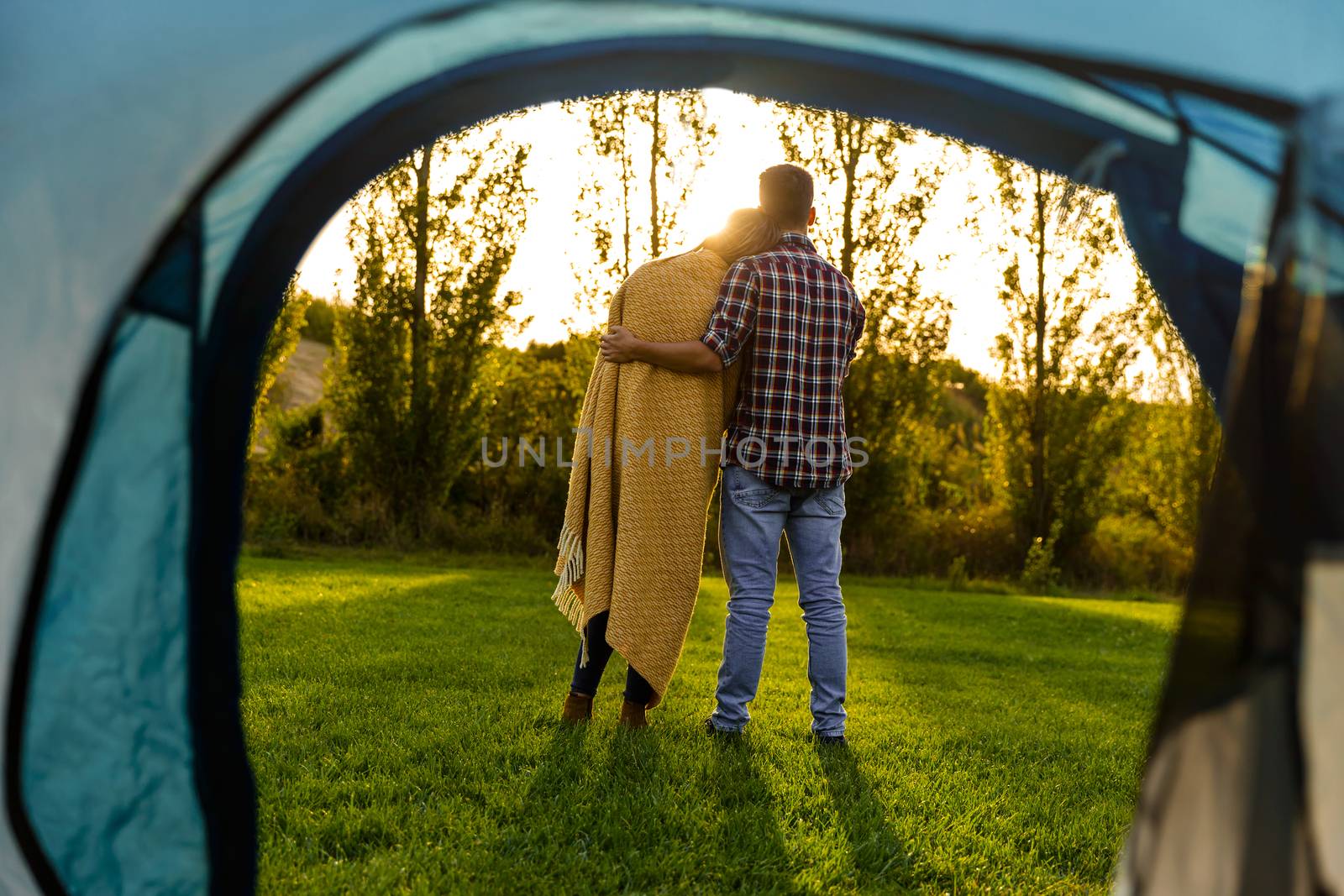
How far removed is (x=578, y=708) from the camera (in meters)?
3.41

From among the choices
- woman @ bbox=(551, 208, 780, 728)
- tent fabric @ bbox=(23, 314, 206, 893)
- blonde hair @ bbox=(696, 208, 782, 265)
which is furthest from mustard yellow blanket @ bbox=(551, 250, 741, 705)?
tent fabric @ bbox=(23, 314, 206, 893)

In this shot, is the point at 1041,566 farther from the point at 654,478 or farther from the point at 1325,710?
the point at 1325,710

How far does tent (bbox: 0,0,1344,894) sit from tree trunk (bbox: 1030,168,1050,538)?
9.50 meters

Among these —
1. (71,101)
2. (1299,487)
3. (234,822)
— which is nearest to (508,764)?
(234,822)

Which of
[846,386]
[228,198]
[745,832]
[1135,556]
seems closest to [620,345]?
[745,832]

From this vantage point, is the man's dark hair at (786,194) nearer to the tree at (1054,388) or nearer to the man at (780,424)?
the man at (780,424)

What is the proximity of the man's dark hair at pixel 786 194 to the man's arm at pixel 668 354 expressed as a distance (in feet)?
1.68

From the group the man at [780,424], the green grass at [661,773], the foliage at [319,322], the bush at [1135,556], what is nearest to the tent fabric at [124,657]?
the green grass at [661,773]

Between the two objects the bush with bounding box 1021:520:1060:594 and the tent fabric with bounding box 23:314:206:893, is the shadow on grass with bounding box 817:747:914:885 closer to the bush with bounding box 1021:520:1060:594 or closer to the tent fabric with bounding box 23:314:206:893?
the tent fabric with bounding box 23:314:206:893

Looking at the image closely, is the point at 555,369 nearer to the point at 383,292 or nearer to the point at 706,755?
the point at 383,292

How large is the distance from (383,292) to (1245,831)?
32.3 feet

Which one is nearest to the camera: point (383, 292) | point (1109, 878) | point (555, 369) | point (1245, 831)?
point (1245, 831)

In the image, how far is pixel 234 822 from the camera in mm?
1794

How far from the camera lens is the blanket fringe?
3332 mm
